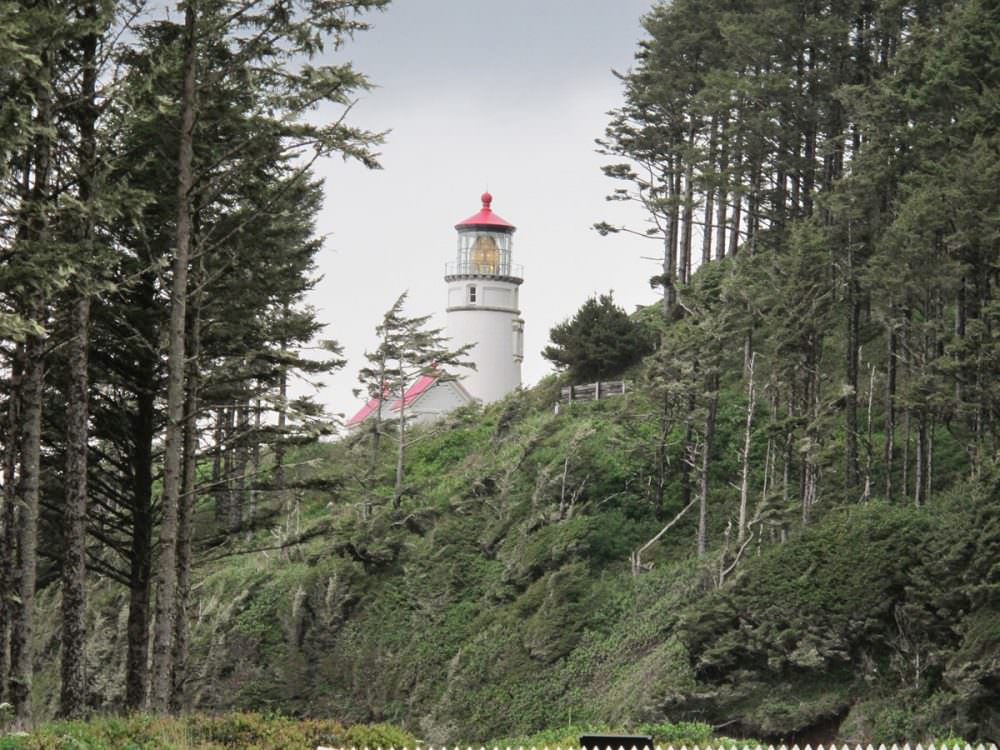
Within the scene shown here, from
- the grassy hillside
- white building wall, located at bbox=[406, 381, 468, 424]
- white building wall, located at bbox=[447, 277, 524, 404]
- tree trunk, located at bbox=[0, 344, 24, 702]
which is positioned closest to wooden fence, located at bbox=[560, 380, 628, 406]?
the grassy hillside

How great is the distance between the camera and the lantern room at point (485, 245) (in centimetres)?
8025

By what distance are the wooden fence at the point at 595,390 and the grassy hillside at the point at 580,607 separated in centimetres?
97

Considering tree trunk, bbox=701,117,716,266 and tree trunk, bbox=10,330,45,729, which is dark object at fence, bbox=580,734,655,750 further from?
tree trunk, bbox=701,117,716,266

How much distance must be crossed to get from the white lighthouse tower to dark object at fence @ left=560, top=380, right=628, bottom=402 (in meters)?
22.9

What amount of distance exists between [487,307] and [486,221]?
14.2 feet

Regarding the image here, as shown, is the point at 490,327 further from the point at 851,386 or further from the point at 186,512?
the point at 186,512

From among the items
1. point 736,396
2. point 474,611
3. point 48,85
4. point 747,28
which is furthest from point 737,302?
point 48,85

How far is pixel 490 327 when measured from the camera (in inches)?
3135

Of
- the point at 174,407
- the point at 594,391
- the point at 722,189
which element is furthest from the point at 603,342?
the point at 174,407

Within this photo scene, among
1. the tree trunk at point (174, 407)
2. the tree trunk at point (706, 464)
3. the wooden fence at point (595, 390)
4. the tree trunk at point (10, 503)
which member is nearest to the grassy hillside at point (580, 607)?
the tree trunk at point (706, 464)

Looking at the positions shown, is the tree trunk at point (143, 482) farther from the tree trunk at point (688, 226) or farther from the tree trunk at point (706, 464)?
the tree trunk at point (688, 226)

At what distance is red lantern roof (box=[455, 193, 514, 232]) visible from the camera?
80750 millimetres

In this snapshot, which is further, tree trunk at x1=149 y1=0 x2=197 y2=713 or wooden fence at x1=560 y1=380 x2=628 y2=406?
wooden fence at x1=560 y1=380 x2=628 y2=406

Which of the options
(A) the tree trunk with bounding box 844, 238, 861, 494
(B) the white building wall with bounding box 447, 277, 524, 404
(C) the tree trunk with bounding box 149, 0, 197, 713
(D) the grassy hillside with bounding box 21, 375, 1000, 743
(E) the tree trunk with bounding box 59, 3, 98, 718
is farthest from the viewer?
(B) the white building wall with bounding box 447, 277, 524, 404
